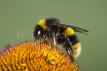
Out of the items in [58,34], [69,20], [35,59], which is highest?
[58,34]

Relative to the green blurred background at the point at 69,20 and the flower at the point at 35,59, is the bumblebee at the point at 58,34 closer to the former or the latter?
the flower at the point at 35,59

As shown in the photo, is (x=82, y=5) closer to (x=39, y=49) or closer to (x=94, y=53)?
(x=94, y=53)

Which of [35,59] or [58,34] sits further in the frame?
[58,34]

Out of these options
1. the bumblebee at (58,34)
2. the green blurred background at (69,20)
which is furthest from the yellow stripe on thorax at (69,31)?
the green blurred background at (69,20)

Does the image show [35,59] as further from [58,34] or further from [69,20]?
[69,20]

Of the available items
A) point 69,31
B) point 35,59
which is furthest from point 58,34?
point 35,59

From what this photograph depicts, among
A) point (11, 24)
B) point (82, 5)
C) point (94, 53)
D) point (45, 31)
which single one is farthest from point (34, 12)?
point (45, 31)

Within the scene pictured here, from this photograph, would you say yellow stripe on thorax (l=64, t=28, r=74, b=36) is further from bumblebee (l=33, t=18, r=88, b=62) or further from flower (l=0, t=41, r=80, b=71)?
flower (l=0, t=41, r=80, b=71)
